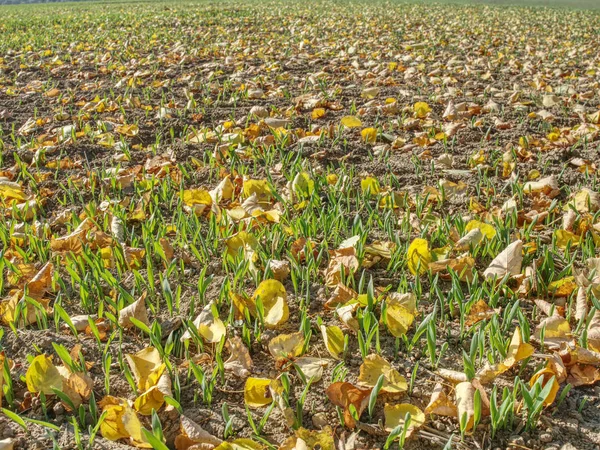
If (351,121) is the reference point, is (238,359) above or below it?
below

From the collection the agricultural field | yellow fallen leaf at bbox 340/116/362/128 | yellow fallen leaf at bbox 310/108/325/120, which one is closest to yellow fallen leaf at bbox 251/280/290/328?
the agricultural field

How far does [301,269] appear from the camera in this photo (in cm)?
205

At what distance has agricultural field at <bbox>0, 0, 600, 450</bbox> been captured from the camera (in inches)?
56.6

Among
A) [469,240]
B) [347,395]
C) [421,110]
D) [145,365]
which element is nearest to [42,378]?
[145,365]

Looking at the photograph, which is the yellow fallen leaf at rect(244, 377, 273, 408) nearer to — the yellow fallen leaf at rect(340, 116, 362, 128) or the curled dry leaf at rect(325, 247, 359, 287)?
A: the curled dry leaf at rect(325, 247, 359, 287)

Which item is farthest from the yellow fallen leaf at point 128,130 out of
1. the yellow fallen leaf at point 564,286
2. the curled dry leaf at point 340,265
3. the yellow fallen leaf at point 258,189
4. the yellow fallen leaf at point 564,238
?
the yellow fallen leaf at point 564,286

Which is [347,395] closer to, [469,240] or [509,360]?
[509,360]

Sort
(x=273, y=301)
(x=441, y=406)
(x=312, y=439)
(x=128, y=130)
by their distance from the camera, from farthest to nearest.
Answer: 1. (x=128, y=130)
2. (x=273, y=301)
3. (x=441, y=406)
4. (x=312, y=439)

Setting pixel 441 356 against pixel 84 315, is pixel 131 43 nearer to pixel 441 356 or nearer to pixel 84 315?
pixel 84 315

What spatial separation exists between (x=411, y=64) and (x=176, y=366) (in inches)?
207

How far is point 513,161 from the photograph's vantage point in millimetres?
3074

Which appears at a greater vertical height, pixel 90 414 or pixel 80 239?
pixel 80 239

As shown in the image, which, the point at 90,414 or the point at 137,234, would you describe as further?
the point at 137,234

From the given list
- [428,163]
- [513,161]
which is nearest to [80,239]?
[428,163]
